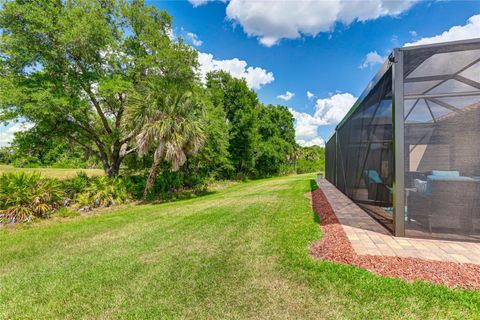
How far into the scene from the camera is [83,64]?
33.9ft

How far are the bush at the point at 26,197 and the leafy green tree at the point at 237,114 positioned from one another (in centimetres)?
1715

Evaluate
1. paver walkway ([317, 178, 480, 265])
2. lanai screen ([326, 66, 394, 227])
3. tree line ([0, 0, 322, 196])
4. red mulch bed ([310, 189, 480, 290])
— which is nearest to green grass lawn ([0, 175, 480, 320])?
red mulch bed ([310, 189, 480, 290])

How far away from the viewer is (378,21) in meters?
10.4

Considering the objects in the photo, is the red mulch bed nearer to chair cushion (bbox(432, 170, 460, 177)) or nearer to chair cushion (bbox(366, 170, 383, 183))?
chair cushion (bbox(432, 170, 460, 177))

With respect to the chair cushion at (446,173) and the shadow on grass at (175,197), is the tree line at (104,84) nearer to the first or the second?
the shadow on grass at (175,197)

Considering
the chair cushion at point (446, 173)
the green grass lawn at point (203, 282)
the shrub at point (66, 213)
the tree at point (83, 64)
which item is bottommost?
the shrub at point (66, 213)

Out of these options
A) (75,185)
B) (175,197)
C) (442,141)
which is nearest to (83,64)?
(75,185)

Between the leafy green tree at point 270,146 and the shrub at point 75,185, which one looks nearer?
the shrub at point 75,185

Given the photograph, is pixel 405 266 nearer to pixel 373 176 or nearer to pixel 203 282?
pixel 203 282

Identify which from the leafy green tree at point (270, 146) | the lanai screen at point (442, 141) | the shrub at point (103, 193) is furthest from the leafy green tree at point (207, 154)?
the leafy green tree at point (270, 146)

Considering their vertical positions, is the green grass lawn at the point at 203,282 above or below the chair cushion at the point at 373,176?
below

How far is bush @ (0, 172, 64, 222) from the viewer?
654 cm

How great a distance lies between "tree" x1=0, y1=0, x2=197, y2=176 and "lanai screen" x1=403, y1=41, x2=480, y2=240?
10260 millimetres

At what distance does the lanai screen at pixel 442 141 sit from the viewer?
3402mm
